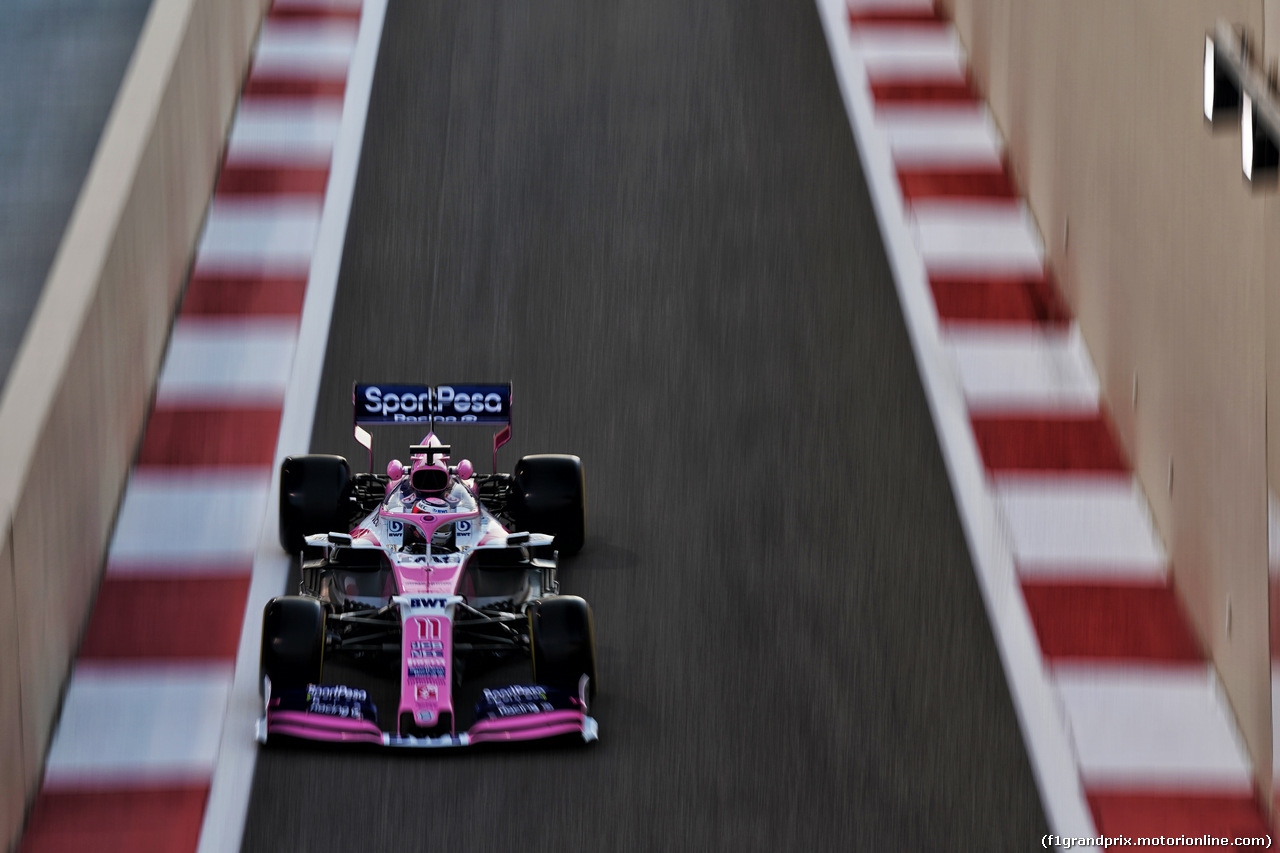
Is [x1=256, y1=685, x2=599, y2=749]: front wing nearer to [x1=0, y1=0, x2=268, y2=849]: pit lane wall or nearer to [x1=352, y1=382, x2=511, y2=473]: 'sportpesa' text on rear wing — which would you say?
[x1=0, y1=0, x2=268, y2=849]: pit lane wall

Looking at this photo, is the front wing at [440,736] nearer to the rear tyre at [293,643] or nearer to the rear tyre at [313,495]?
the rear tyre at [293,643]

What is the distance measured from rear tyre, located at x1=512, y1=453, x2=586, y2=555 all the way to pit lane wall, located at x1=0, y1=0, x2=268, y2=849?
181 cm

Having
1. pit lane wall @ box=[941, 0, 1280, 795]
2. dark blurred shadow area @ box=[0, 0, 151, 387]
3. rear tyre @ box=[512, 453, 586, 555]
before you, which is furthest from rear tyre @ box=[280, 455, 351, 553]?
pit lane wall @ box=[941, 0, 1280, 795]

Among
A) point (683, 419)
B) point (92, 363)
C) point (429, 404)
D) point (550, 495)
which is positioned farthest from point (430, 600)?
point (683, 419)

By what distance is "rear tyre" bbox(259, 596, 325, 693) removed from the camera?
626cm

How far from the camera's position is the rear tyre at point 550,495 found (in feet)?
23.7

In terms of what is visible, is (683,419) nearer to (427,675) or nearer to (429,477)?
(429,477)

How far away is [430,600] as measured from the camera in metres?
6.36

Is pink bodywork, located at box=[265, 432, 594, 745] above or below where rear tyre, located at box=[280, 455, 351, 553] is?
below

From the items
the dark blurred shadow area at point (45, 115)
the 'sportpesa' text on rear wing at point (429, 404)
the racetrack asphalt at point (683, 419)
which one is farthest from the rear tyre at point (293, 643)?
the dark blurred shadow area at point (45, 115)

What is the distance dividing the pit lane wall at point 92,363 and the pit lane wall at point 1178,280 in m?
4.40

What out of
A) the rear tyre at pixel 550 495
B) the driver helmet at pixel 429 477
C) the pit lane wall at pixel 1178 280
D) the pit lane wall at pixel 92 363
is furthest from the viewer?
the rear tyre at pixel 550 495

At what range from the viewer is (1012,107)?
401 inches

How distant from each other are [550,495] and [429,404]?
0.64 m
